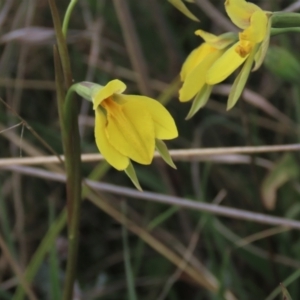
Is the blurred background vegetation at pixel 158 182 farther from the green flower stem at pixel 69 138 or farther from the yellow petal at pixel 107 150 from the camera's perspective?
the yellow petal at pixel 107 150

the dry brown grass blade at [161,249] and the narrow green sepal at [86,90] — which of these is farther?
the dry brown grass blade at [161,249]

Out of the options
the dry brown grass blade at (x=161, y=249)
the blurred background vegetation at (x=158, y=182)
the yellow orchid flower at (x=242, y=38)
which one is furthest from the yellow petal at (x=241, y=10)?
the dry brown grass blade at (x=161, y=249)

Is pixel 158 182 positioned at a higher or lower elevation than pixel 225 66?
lower

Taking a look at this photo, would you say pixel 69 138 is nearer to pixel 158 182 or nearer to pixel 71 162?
pixel 71 162

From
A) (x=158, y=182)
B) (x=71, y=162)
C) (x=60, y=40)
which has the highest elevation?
(x=60, y=40)

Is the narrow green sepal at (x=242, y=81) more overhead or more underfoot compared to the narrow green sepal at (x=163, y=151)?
more overhead

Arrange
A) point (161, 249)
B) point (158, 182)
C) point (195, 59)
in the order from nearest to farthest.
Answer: point (195, 59)
point (161, 249)
point (158, 182)

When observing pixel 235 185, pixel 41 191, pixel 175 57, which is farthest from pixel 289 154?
pixel 41 191

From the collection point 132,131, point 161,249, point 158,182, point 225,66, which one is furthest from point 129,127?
point 158,182

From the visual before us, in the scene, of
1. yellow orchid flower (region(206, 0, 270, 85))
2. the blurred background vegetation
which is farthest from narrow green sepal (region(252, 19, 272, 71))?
the blurred background vegetation

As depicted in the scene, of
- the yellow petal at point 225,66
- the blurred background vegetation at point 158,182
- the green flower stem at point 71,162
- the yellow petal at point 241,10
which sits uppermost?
the yellow petal at point 241,10
